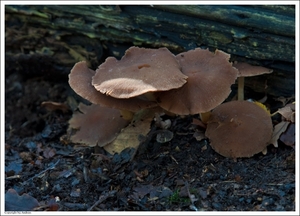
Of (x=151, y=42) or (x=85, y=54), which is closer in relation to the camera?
(x=151, y=42)

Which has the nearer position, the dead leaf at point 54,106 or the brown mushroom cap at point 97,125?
the brown mushroom cap at point 97,125

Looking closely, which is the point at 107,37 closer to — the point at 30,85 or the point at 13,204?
the point at 30,85

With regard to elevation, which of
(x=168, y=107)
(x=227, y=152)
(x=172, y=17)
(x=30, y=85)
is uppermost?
(x=172, y=17)

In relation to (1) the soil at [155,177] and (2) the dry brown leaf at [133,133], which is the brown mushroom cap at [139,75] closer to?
(2) the dry brown leaf at [133,133]

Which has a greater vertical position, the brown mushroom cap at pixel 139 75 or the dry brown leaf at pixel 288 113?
the brown mushroom cap at pixel 139 75

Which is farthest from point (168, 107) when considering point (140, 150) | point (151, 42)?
point (151, 42)

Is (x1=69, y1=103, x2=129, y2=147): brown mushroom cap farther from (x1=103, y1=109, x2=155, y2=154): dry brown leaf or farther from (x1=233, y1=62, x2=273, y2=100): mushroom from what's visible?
(x1=233, y1=62, x2=273, y2=100): mushroom

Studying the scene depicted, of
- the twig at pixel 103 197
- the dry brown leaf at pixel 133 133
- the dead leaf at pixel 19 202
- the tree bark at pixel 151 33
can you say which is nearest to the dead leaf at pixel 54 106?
the tree bark at pixel 151 33
